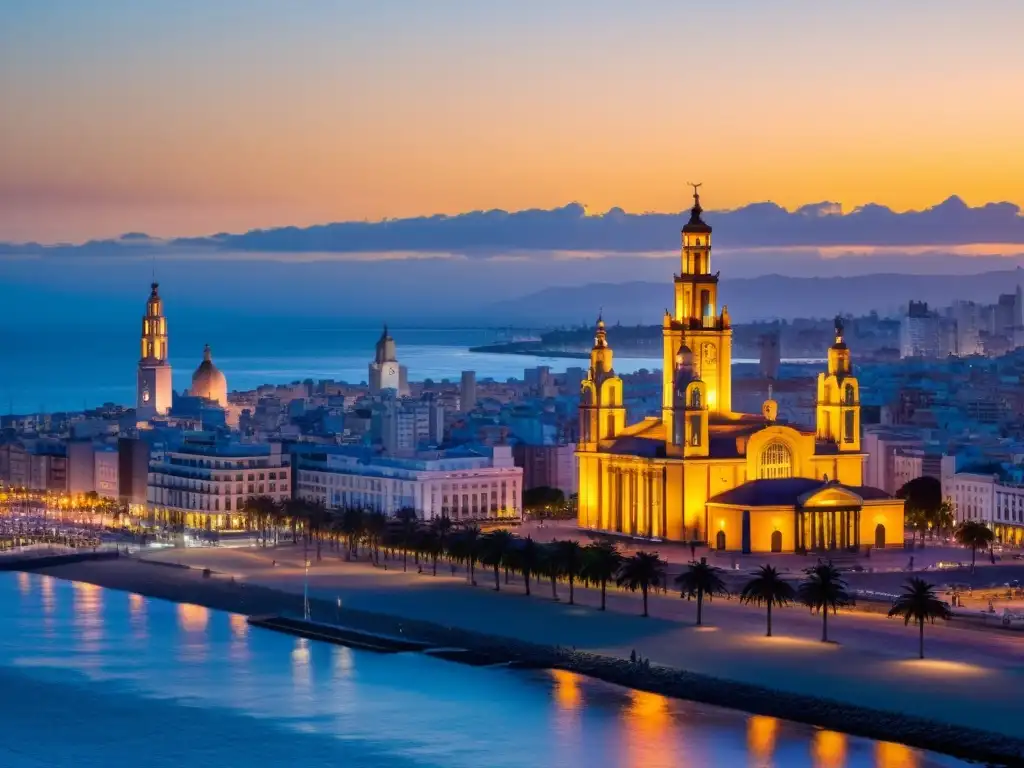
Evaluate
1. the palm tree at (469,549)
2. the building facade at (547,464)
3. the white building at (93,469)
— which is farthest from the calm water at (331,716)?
the white building at (93,469)


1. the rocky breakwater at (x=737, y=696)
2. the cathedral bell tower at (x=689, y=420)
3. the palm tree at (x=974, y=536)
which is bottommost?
the rocky breakwater at (x=737, y=696)

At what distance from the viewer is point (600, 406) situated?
70.8 metres

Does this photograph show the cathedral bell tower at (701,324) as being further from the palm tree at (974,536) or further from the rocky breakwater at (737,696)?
the rocky breakwater at (737,696)

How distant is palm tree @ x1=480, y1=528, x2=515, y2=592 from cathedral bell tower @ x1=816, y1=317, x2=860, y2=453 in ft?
46.0

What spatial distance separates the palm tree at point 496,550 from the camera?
5766cm

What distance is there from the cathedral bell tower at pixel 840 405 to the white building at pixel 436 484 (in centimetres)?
1052

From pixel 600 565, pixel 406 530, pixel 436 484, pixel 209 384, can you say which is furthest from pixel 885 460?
pixel 209 384

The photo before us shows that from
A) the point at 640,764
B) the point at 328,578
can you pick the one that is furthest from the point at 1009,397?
the point at 640,764

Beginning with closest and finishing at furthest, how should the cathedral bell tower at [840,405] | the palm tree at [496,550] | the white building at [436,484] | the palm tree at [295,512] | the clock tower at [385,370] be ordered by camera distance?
the palm tree at [496,550]
the cathedral bell tower at [840,405]
the palm tree at [295,512]
the white building at [436,484]
the clock tower at [385,370]

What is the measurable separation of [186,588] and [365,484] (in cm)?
1644

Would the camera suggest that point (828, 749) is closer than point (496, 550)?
Yes

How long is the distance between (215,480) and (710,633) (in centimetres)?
3046

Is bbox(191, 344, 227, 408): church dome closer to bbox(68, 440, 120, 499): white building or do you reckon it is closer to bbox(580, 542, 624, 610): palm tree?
bbox(68, 440, 120, 499): white building

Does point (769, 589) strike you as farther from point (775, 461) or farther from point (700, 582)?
point (775, 461)
